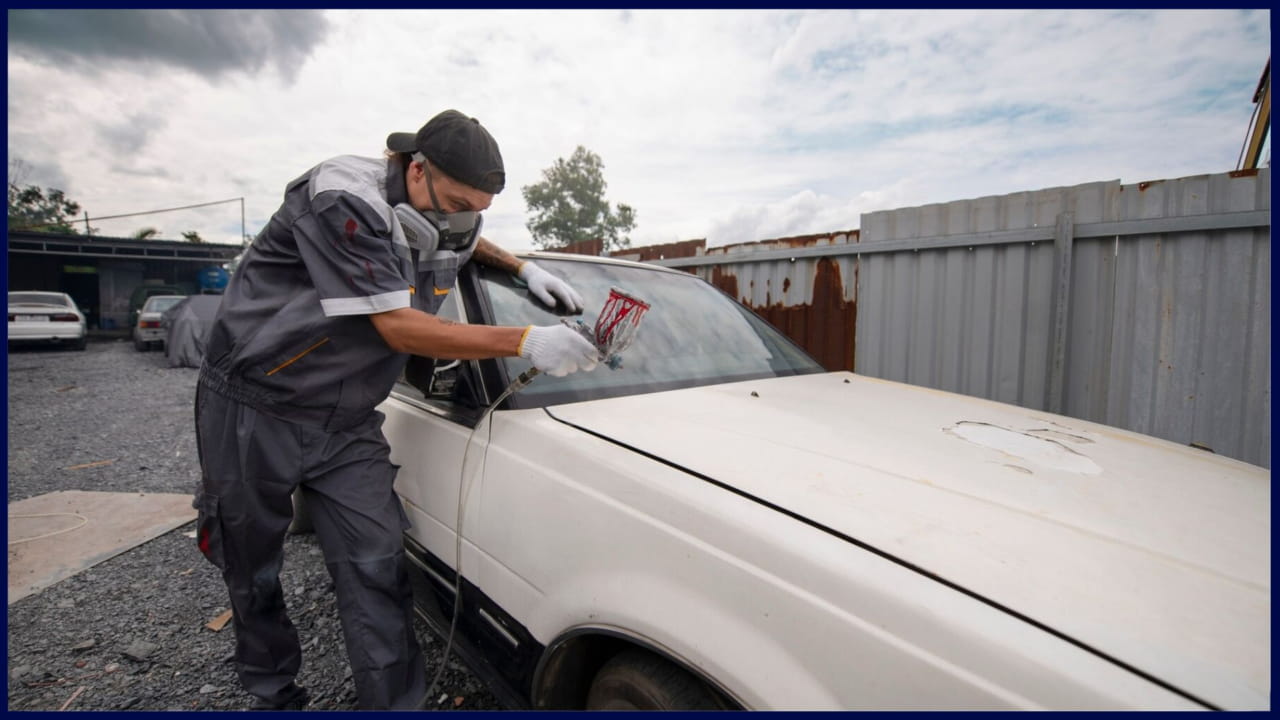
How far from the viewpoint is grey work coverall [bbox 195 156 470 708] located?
5.48 feet

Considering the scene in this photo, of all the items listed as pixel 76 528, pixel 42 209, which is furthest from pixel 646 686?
pixel 42 209

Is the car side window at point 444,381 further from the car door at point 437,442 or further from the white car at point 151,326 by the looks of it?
the white car at point 151,326

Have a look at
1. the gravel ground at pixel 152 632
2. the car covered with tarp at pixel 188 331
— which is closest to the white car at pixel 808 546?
the gravel ground at pixel 152 632

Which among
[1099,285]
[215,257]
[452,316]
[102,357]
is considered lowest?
[102,357]

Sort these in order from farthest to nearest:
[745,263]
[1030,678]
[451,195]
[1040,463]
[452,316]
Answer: [745,263] → [452,316] → [451,195] → [1040,463] → [1030,678]

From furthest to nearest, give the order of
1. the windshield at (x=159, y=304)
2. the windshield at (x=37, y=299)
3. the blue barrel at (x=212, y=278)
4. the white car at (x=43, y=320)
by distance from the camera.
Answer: the blue barrel at (x=212, y=278), the windshield at (x=159, y=304), the windshield at (x=37, y=299), the white car at (x=43, y=320)

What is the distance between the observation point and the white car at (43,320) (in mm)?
12289

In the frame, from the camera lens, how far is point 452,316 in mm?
2033

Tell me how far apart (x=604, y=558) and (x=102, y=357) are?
1616cm

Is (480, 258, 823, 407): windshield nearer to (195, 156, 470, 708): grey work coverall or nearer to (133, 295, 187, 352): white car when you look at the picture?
(195, 156, 470, 708): grey work coverall

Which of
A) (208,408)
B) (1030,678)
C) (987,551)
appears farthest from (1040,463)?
(208,408)

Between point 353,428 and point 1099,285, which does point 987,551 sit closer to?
point 353,428

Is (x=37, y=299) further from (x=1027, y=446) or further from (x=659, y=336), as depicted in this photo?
(x=1027, y=446)

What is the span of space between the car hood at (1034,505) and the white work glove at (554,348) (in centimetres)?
13
